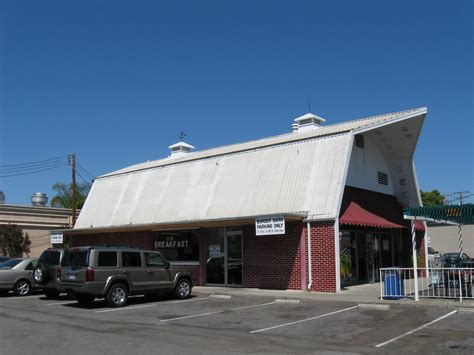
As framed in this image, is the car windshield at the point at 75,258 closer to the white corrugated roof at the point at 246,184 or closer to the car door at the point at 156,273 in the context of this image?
the car door at the point at 156,273

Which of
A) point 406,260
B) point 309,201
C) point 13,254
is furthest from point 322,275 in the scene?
point 13,254

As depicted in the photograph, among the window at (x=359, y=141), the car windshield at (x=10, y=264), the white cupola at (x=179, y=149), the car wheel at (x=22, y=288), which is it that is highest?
the white cupola at (x=179, y=149)

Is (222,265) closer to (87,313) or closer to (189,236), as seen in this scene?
(189,236)

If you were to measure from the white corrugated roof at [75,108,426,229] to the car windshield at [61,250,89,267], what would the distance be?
22.5 ft

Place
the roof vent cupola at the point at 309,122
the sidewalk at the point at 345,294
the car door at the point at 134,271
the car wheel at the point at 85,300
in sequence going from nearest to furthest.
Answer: the sidewalk at the point at 345,294 < the car door at the point at 134,271 < the car wheel at the point at 85,300 < the roof vent cupola at the point at 309,122

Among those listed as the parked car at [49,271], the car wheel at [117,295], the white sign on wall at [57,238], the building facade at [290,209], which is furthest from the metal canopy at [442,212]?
the white sign on wall at [57,238]

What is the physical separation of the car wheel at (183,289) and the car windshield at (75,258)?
3.59 m

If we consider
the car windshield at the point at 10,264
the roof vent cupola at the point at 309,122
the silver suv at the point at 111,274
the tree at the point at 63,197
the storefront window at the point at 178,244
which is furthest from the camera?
→ the tree at the point at 63,197

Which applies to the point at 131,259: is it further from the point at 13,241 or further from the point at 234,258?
the point at 13,241

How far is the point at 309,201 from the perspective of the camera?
20.8 metres

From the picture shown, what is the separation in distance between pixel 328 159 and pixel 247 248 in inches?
192

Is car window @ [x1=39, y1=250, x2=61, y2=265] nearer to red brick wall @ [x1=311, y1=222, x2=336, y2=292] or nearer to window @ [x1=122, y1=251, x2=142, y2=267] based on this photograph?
window @ [x1=122, y1=251, x2=142, y2=267]

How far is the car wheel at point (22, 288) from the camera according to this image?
20672 millimetres

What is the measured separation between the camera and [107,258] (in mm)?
16344
